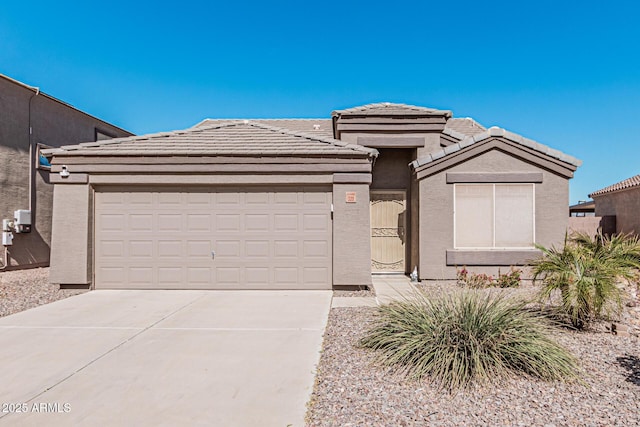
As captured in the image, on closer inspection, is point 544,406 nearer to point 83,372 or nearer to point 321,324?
point 321,324

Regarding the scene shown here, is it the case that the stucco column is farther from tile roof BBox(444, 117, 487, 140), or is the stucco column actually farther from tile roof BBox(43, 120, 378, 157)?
tile roof BBox(444, 117, 487, 140)

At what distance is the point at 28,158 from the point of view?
12500mm

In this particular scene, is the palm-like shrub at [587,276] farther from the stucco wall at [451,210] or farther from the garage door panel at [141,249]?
the garage door panel at [141,249]

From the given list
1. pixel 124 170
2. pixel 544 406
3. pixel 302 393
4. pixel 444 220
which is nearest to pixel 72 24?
pixel 124 170

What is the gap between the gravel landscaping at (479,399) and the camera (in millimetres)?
3377

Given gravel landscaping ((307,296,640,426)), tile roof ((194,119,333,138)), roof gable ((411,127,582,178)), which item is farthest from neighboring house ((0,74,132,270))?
roof gable ((411,127,582,178))

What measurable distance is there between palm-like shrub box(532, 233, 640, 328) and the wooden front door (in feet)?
18.5

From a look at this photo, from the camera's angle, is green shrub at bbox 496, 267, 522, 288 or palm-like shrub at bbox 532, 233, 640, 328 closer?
palm-like shrub at bbox 532, 233, 640, 328

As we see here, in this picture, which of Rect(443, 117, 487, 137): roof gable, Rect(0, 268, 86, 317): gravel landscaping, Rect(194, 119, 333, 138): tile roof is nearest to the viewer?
Rect(0, 268, 86, 317): gravel landscaping

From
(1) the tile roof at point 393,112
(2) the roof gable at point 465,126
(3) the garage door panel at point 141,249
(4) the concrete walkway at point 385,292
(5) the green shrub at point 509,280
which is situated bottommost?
(4) the concrete walkway at point 385,292

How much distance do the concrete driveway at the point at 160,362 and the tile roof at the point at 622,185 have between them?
60.6 feet

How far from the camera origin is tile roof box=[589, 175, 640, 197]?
61.4 feet

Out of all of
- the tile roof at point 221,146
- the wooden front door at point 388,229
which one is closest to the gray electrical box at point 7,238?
the tile roof at point 221,146

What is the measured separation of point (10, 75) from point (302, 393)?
13373mm
